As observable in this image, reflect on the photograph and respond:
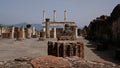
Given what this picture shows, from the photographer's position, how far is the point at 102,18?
36562 millimetres

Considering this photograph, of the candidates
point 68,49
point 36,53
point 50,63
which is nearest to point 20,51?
point 36,53

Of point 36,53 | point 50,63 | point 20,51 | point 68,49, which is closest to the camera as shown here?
point 50,63

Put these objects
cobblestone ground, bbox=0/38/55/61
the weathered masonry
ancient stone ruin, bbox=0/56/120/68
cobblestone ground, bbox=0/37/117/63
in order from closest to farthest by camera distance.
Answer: ancient stone ruin, bbox=0/56/120/68 → the weathered masonry → cobblestone ground, bbox=0/37/117/63 → cobblestone ground, bbox=0/38/55/61

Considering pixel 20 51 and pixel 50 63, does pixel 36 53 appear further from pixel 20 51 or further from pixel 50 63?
pixel 50 63

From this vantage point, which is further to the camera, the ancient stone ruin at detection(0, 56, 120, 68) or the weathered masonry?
the weathered masonry

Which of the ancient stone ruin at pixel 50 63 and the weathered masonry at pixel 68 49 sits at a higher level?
the ancient stone ruin at pixel 50 63

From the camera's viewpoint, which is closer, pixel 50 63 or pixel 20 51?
pixel 50 63

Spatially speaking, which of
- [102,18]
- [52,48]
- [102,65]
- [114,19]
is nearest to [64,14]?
[102,18]

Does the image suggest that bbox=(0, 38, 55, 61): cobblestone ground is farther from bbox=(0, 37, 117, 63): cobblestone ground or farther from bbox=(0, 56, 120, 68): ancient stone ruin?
bbox=(0, 56, 120, 68): ancient stone ruin

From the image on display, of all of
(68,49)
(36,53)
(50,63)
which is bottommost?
(36,53)

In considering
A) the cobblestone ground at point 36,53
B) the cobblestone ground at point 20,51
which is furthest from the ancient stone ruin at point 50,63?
the cobblestone ground at point 20,51

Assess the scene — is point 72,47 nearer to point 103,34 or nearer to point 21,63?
point 21,63

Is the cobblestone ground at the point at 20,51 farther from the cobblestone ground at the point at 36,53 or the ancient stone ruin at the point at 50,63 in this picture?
the ancient stone ruin at the point at 50,63

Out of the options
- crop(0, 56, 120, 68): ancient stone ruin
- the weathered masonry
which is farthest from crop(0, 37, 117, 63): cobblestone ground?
crop(0, 56, 120, 68): ancient stone ruin
